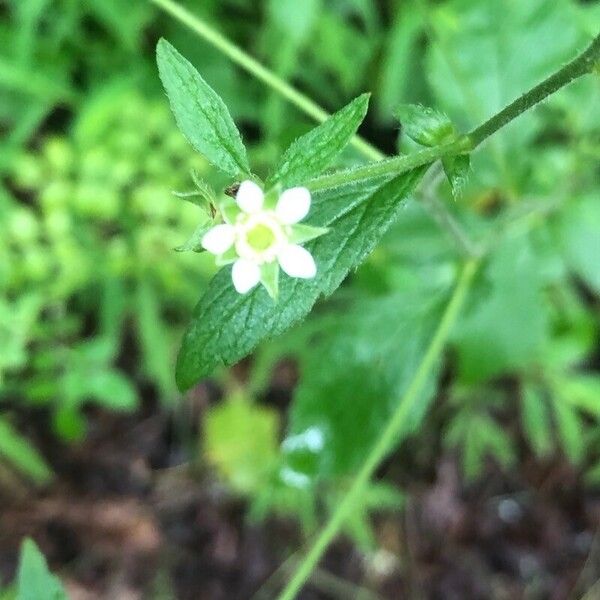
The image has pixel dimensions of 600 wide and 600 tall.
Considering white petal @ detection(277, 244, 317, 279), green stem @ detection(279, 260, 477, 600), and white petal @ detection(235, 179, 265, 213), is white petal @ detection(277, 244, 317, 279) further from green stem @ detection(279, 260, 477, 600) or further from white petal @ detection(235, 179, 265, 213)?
green stem @ detection(279, 260, 477, 600)

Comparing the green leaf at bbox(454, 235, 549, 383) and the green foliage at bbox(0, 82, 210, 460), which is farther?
the green foliage at bbox(0, 82, 210, 460)

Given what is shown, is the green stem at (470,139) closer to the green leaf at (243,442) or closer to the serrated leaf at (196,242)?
the serrated leaf at (196,242)

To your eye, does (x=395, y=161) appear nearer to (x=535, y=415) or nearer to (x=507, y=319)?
(x=507, y=319)

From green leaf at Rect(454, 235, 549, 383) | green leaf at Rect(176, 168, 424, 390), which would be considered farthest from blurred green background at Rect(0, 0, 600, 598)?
green leaf at Rect(176, 168, 424, 390)

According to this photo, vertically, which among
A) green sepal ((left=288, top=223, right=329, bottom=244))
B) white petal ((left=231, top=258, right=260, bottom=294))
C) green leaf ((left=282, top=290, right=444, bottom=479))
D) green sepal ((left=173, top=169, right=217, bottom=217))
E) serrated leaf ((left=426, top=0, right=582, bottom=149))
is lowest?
white petal ((left=231, top=258, right=260, bottom=294))

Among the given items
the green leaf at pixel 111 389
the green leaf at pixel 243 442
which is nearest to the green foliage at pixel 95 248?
the green leaf at pixel 111 389

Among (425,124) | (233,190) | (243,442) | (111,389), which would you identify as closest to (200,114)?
(233,190)

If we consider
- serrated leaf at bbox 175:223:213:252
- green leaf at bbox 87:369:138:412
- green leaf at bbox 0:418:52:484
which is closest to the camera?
serrated leaf at bbox 175:223:213:252
